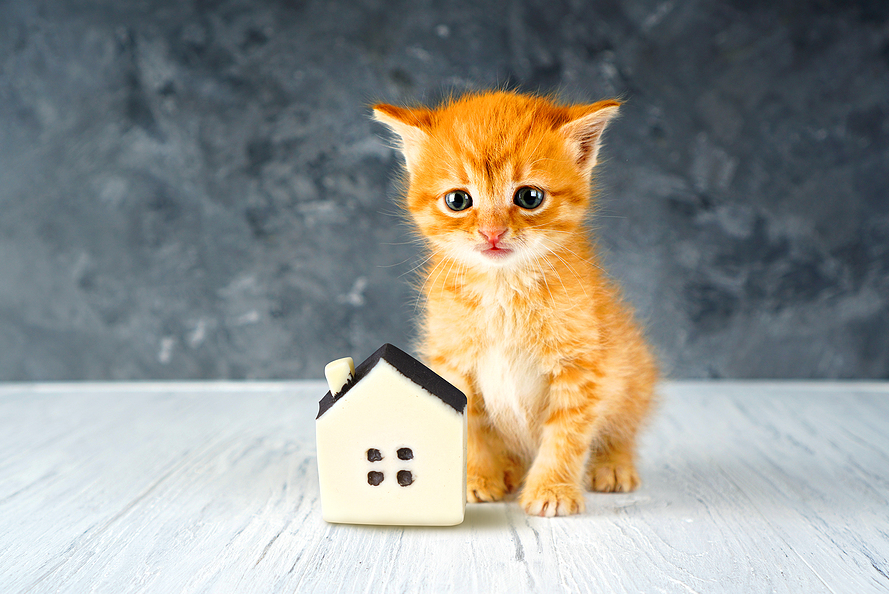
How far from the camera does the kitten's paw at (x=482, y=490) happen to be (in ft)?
3.80

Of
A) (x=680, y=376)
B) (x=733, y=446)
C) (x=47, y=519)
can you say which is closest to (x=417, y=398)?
(x=47, y=519)

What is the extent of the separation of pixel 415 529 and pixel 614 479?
0.39 m

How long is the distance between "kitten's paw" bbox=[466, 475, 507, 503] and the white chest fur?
88 mm

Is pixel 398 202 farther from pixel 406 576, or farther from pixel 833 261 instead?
pixel 833 261

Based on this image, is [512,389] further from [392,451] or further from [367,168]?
[367,168]

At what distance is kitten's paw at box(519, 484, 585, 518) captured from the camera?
108cm

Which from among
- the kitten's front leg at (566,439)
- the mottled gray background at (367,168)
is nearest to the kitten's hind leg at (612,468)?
the kitten's front leg at (566,439)

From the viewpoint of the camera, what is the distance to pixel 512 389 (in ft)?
3.72

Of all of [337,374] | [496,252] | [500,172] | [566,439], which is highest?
[500,172]

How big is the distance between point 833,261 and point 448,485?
157 centimetres

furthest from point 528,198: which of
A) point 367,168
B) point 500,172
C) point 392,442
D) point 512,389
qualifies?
point 367,168

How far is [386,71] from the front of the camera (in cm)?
198

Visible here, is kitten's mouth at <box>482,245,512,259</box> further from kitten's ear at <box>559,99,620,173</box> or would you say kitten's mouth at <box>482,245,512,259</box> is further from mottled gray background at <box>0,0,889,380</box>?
mottled gray background at <box>0,0,889,380</box>

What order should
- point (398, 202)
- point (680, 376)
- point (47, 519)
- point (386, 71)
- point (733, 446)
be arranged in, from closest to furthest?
point (47, 519), point (398, 202), point (733, 446), point (386, 71), point (680, 376)
